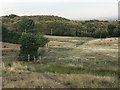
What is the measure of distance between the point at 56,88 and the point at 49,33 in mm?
73489

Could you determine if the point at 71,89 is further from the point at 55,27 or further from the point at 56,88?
the point at 55,27

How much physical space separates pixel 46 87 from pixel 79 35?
231 ft

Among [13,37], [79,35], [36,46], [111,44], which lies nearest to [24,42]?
[36,46]

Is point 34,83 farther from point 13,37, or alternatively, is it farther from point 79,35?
point 79,35

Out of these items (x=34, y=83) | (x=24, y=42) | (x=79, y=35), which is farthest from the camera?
(x=79, y=35)

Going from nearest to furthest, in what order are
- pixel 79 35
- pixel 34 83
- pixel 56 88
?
pixel 56 88
pixel 34 83
pixel 79 35

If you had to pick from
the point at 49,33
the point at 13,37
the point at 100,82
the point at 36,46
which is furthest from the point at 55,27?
the point at 100,82

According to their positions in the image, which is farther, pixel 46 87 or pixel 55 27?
pixel 55 27

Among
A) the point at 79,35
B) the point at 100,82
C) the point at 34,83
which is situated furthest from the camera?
the point at 79,35

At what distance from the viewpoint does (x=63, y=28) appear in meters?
88.0

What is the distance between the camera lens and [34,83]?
56.5 feet

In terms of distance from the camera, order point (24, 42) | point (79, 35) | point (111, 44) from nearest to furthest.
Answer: point (24, 42)
point (111, 44)
point (79, 35)

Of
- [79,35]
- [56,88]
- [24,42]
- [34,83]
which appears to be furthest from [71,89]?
[79,35]

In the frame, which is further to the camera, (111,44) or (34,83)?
Result: (111,44)
